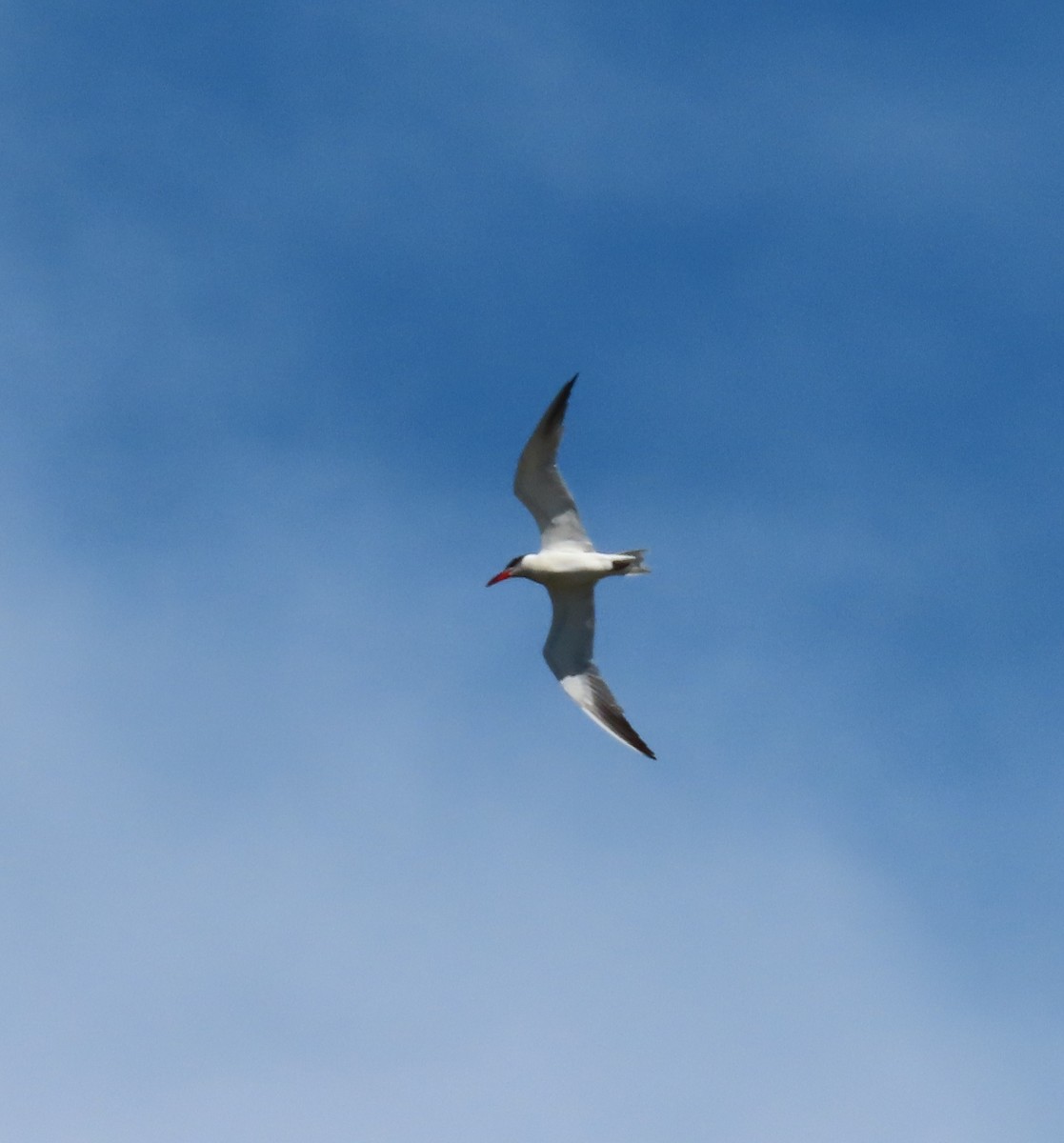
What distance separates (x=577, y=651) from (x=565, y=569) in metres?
1.95

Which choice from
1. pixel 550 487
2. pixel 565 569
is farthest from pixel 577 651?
pixel 550 487

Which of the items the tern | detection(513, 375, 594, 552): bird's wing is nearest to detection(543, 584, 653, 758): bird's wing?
the tern

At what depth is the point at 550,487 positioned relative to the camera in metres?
27.0

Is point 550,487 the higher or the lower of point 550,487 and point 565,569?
the higher

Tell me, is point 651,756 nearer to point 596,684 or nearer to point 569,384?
point 596,684

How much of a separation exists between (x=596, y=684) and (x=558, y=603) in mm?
1732

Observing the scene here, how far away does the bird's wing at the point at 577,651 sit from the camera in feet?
92.6

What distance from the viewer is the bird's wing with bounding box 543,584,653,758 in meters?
28.2

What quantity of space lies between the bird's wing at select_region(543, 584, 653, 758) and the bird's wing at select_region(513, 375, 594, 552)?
104 cm

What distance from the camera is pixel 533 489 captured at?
89.3 feet

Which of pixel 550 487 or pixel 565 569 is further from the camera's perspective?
pixel 565 569

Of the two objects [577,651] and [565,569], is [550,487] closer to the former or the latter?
[565,569]

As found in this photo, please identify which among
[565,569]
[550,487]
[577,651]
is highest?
[550,487]

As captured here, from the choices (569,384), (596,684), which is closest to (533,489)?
(569,384)
